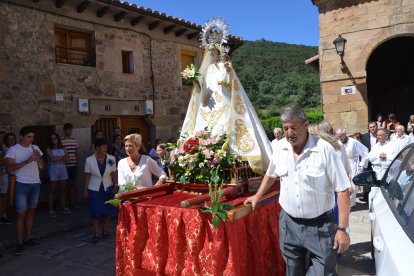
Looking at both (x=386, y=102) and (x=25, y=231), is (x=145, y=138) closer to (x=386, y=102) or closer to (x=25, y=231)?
(x=25, y=231)

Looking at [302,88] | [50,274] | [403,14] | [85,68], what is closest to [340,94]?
[403,14]

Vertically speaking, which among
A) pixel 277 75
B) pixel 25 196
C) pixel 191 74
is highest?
pixel 277 75

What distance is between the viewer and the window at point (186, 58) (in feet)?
39.0

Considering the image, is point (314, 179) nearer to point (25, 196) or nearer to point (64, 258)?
point (64, 258)

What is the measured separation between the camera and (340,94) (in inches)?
380

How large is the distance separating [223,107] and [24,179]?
318 cm

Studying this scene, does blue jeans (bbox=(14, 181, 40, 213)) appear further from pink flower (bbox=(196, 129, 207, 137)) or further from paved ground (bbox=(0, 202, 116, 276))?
pink flower (bbox=(196, 129, 207, 137))

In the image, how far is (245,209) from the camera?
291cm

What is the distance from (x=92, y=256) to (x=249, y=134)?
9.14 feet

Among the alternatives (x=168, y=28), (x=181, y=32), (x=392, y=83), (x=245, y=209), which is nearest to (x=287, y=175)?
(x=245, y=209)

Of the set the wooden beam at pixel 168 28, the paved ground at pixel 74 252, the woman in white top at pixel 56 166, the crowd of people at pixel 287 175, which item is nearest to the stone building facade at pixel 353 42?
the crowd of people at pixel 287 175

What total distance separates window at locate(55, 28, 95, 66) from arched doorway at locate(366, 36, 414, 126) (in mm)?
9629

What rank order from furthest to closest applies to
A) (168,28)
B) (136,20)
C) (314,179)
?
(168,28) < (136,20) < (314,179)

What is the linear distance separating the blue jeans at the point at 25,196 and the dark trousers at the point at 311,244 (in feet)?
12.9
